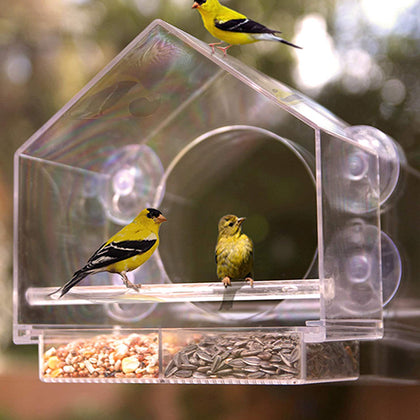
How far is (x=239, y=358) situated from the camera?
1.59 metres

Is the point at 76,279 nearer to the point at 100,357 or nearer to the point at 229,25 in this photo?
the point at 100,357

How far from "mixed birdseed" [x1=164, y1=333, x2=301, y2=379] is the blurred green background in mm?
911

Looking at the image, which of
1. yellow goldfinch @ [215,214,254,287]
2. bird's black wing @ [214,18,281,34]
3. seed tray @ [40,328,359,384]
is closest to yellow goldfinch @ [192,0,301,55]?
bird's black wing @ [214,18,281,34]

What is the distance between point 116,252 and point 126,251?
0.03 m

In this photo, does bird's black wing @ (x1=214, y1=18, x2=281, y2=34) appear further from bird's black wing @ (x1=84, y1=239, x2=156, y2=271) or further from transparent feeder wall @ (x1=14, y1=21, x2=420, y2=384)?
bird's black wing @ (x1=84, y1=239, x2=156, y2=271)

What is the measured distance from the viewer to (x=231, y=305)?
186 cm

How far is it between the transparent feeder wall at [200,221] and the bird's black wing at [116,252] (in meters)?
0.09

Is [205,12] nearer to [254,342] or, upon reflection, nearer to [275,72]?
[254,342]

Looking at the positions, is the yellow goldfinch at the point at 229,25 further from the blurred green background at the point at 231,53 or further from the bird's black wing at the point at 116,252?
the blurred green background at the point at 231,53

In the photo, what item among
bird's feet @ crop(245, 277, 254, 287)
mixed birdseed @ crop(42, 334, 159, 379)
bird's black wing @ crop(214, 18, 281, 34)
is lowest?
mixed birdseed @ crop(42, 334, 159, 379)

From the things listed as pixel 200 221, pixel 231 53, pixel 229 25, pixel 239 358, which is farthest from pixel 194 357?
pixel 231 53

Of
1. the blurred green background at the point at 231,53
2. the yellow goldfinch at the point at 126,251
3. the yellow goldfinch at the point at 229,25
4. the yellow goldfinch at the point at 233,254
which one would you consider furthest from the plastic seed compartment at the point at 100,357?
the blurred green background at the point at 231,53

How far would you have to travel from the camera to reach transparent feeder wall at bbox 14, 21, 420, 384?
1609 millimetres

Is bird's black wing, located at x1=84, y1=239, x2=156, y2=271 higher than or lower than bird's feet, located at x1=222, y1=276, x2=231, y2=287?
higher
